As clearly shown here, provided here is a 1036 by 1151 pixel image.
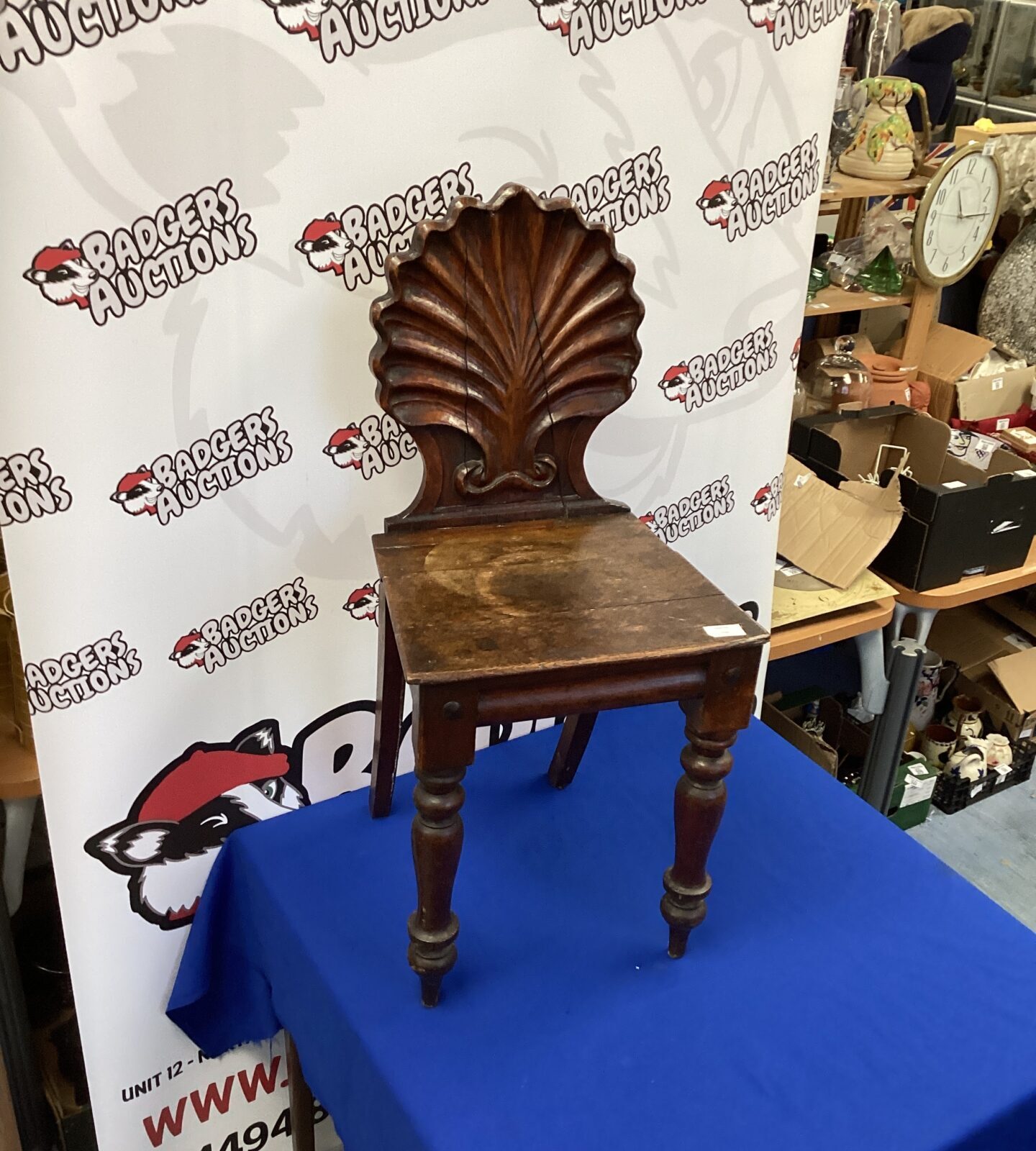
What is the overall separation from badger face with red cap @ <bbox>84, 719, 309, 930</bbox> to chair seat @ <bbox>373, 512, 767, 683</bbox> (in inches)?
14.6

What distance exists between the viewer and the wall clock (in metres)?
2.14

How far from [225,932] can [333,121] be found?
3.24 ft

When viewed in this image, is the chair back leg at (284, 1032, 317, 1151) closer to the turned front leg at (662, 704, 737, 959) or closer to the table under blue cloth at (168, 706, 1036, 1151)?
the table under blue cloth at (168, 706, 1036, 1151)

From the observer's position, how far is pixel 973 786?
2.41m

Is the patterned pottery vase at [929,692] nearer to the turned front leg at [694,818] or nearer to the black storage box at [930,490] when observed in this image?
the black storage box at [930,490]

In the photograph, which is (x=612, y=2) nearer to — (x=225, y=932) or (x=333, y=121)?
(x=333, y=121)

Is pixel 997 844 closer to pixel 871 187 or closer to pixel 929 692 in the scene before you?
pixel 929 692

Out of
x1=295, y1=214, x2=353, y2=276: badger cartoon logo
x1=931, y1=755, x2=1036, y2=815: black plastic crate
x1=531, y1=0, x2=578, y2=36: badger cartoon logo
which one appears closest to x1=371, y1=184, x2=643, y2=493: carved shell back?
x1=295, y1=214, x2=353, y2=276: badger cartoon logo

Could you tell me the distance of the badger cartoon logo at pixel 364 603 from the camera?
1.31 m

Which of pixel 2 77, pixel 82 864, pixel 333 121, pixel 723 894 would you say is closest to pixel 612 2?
pixel 333 121

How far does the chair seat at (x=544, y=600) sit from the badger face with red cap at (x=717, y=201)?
430 mm

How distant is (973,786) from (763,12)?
1.83m

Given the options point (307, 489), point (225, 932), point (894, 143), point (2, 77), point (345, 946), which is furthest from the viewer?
point (894, 143)

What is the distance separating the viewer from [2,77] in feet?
2.92
